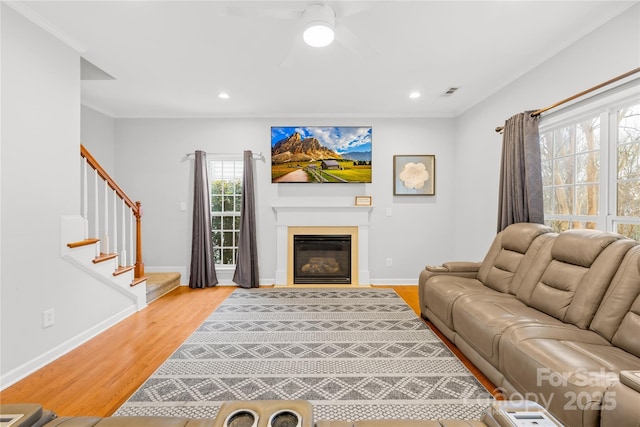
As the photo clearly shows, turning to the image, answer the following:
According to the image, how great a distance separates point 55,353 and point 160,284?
1.75 metres

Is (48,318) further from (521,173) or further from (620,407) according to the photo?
(521,173)

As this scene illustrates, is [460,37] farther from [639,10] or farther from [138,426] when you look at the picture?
[138,426]

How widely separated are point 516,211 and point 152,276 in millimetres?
4778

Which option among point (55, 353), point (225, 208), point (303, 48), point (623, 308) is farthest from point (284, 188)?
point (623, 308)

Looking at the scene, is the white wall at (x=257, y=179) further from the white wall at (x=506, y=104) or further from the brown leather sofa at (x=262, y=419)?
the brown leather sofa at (x=262, y=419)

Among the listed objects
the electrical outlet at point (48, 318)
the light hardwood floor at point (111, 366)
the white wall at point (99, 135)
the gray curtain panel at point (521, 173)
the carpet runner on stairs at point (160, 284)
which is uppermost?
the white wall at point (99, 135)

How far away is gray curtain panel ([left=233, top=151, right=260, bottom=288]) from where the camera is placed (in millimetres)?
4746

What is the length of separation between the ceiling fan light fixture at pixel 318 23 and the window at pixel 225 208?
3.13 metres

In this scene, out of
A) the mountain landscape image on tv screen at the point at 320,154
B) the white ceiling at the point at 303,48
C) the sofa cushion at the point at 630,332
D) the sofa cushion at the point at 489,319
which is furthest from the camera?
the mountain landscape image on tv screen at the point at 320,154

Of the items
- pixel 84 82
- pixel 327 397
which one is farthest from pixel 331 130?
pixel 327 397

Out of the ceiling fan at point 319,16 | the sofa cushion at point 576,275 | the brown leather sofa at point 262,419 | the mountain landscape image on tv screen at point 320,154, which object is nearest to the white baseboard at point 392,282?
the mountain landscape image on tv screen at point 320,154

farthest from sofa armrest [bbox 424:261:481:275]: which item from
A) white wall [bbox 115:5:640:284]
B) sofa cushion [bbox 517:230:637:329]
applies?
white wall [bbox 115:5:640:284]

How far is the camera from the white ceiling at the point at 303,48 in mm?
2291

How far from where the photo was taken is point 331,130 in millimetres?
4828
